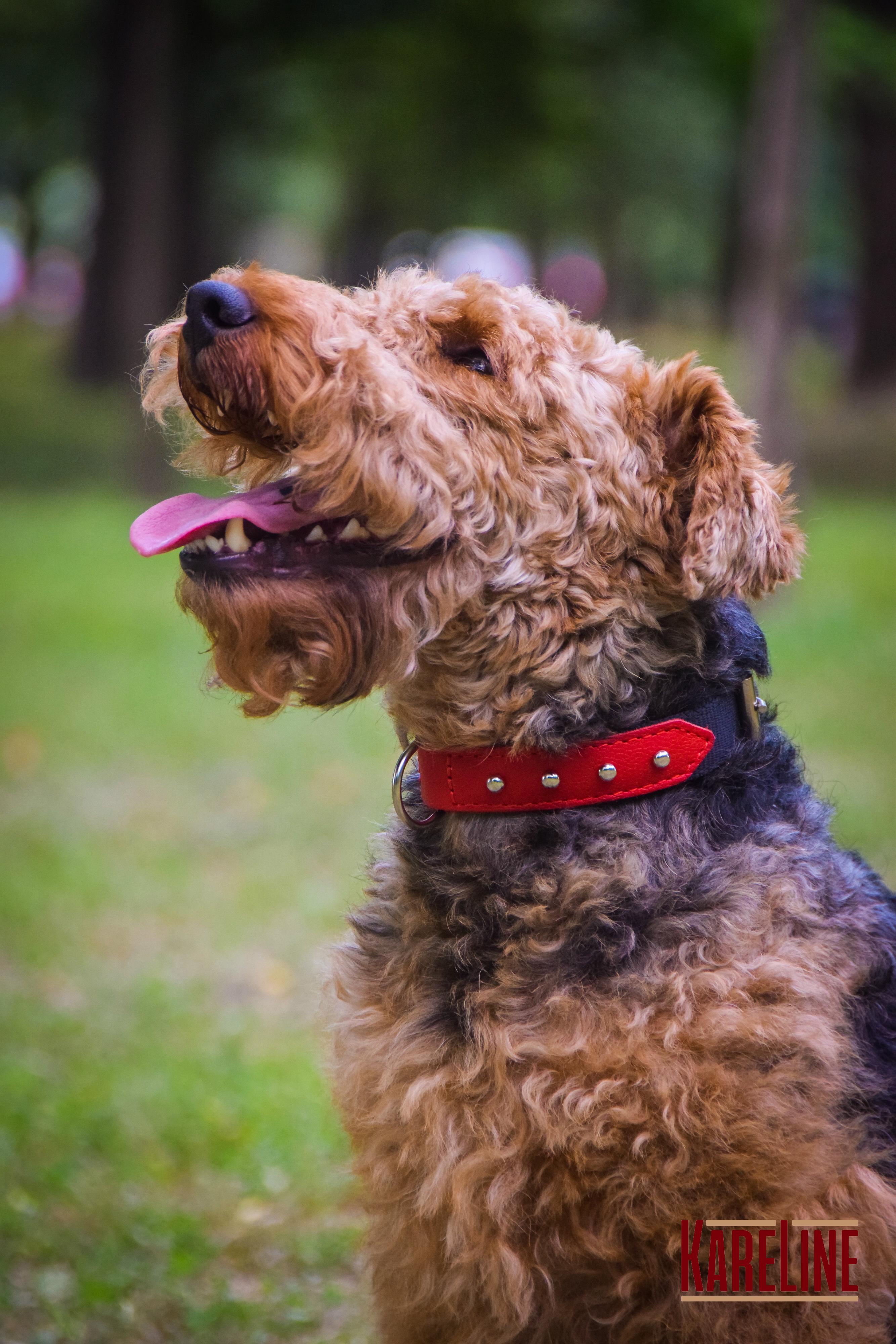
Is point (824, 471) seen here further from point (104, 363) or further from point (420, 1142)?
point (420, 1142)

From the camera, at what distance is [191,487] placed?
18.5 metres

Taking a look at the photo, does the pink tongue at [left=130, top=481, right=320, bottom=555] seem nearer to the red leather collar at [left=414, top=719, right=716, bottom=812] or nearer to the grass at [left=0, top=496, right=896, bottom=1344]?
the red leather collar at [left=414, top=719, right=716, bottom=812]

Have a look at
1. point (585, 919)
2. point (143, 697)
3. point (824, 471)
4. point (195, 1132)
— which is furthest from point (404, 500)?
point (824, 471)

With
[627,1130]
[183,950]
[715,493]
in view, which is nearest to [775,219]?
[183,950]

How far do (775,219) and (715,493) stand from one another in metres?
10.5

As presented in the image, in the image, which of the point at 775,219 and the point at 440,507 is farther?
the point at 775,219

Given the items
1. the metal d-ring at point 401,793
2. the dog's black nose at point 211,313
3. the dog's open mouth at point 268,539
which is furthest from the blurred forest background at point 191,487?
the dog's black nose at point 211,313

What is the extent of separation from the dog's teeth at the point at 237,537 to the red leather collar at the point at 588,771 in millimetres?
622

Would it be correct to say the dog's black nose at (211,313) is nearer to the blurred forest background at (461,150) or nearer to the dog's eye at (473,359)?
the dog's eye at (473,359)

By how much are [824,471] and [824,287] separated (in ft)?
103

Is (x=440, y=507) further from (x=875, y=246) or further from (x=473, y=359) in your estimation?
(x=875, y=246)

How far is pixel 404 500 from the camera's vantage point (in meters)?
2.33

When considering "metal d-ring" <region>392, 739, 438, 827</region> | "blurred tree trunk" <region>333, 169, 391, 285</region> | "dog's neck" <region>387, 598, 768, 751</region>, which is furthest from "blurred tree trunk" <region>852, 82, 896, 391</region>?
"metal d-ring" <region>392, 739, 438, 827</region>

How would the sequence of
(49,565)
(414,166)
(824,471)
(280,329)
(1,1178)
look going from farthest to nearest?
(414,166) < (824,471) < (49,565) < (1,1178) < (280,329)
